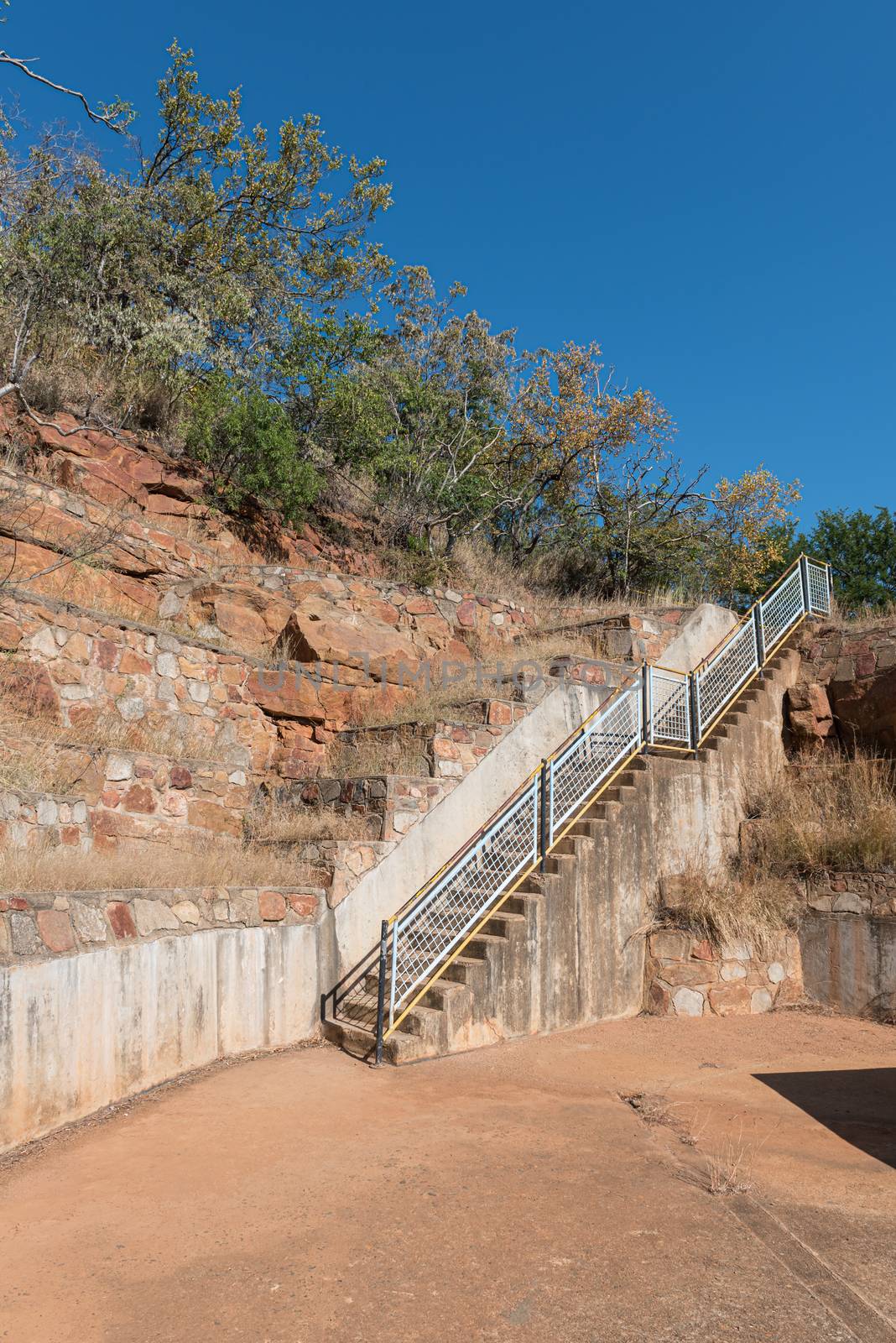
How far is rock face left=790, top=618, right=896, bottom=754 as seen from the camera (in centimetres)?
1229

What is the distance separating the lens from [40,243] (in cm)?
1494

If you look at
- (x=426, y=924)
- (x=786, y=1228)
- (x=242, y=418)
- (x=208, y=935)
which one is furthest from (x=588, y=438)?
(x=786, y=1228)

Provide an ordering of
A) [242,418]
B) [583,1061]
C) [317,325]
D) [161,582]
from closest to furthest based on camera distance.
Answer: [583,1061]
[161,582]
[242,418]
[317,325]

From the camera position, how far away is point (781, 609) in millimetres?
13742

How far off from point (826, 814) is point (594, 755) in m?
3.24

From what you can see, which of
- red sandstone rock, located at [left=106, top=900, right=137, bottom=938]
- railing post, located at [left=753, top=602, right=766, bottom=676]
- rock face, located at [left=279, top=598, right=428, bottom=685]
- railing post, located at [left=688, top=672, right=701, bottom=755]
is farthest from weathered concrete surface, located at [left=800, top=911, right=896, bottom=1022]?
red sandstone rock, located at [left=106, top=900, right=137, bottom=938]

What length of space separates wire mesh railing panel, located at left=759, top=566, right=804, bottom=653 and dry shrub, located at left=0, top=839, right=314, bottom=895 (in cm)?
790

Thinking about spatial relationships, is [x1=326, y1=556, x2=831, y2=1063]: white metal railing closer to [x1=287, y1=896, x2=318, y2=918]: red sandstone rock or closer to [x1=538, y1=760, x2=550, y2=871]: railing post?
[x1=538, y1=760, x2=550, y2=871]: railing post

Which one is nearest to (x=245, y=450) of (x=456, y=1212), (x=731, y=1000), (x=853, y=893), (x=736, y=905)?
(x=736, y=905)

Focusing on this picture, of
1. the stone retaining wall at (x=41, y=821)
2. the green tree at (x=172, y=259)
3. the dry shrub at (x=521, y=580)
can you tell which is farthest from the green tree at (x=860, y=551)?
the stone retaining wall at (x=41, y=821)

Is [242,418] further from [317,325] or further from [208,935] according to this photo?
[208,935]

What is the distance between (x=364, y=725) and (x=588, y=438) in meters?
11.9

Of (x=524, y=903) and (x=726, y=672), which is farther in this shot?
(x=726, y=672)

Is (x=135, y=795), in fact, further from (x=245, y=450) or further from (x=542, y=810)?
(x=245, y=450)
